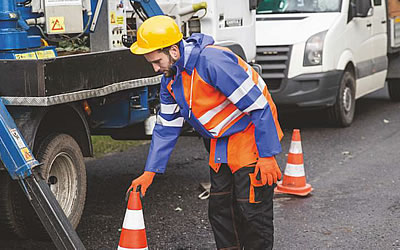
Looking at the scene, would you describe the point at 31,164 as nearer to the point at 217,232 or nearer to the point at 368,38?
the point at 217,232

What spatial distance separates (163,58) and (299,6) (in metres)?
6.56

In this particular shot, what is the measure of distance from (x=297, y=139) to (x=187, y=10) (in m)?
1.60

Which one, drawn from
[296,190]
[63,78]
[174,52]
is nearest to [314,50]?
[296,190]

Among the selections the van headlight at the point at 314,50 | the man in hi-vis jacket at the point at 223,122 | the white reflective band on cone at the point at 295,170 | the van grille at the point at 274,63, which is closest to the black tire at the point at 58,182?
the man in hi-vis jacket at the point at 223,122

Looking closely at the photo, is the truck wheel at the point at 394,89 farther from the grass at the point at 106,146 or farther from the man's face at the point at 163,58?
the man's face at the point at 163,58

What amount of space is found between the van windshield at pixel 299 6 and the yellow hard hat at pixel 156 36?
6.21m

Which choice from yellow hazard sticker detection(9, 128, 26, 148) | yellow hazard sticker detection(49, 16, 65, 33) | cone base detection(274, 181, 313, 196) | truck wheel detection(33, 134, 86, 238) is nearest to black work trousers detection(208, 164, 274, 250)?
yellow hazard sticker detection(9, 128, 26, 148)

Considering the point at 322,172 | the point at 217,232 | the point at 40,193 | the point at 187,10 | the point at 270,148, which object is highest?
the point at 187,10

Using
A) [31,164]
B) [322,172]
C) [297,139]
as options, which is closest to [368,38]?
[322,172]

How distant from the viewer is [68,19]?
5.42 meters

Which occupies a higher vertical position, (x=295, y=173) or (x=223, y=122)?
(x=223, y=122)

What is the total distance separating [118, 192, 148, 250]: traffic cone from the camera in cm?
425

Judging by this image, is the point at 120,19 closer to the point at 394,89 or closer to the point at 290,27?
the point at 290,27

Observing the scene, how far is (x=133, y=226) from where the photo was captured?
14.1ft
